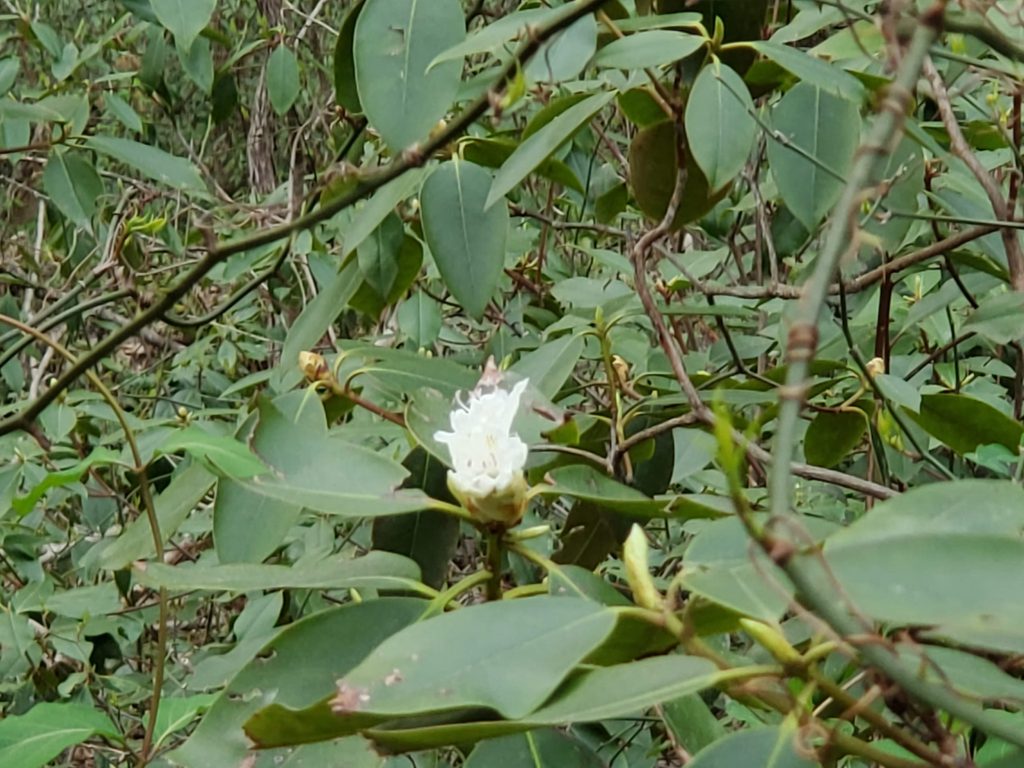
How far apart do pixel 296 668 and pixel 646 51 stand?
0.36 m

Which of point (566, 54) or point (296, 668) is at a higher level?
point (566, 54)

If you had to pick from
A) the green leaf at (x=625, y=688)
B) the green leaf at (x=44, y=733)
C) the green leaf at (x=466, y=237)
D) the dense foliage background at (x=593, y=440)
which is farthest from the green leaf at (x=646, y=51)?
the green leaf at (x=44, y=733)

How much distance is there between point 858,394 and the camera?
78cm

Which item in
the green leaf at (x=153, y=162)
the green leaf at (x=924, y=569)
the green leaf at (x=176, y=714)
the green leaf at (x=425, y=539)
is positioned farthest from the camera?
the green leaf at (x=153, y=162)

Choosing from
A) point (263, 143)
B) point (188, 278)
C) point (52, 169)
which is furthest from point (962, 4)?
point (263, 143)

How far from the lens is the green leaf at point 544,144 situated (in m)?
0.61

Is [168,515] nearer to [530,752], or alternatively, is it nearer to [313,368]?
[313,368]

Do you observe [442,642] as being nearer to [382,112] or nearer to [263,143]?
[382,112]

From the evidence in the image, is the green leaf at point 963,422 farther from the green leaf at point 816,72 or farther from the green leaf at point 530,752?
the green leaf at point 530,752

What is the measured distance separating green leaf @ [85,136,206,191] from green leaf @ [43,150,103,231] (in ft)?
0.27

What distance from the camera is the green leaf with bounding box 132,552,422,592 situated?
448 mm

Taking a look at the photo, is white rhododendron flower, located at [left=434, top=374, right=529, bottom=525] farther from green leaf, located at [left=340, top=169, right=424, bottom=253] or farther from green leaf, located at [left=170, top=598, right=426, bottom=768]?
green leaf, located at [left=340, top=169, right=424, bottom=253]

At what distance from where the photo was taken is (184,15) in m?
0.75

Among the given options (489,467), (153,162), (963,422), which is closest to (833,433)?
(963,422)
